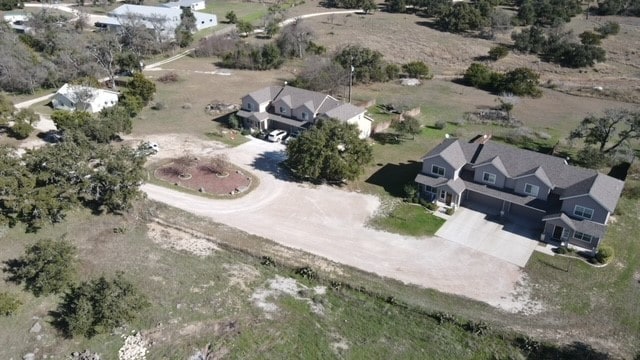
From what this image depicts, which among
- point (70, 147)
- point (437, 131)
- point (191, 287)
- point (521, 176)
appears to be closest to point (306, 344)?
point (191, 287)

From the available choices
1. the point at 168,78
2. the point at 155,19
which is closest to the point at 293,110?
the point at 168,78

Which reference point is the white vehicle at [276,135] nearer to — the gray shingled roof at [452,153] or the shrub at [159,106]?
the shrub at [159,106]

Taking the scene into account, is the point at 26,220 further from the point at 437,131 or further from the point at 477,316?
the point at 437,131

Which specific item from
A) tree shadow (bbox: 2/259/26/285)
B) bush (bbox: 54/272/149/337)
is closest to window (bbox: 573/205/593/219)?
bush (bbox: 54/272/149/337)

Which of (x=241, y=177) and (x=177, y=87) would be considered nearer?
(x=241, y=177)

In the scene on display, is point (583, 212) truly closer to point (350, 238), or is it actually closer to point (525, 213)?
point (525, 213)

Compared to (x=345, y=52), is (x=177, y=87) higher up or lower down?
lower down

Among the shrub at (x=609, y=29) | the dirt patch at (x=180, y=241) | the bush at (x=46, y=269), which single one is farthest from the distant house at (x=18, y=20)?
the shrub at (x=609, y=29)

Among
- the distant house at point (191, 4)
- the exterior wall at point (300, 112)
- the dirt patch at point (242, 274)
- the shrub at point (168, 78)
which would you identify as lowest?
the dirt patch at point (242, 274)
